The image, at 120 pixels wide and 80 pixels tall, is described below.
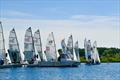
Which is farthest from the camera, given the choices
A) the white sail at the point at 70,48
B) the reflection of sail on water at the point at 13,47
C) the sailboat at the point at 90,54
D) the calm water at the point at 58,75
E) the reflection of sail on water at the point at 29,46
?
the sailboat at the point at 90,54

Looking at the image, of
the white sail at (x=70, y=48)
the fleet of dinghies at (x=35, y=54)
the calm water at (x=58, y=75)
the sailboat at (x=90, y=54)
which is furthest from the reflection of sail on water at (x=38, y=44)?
the sailboat at (x=90, y=54)

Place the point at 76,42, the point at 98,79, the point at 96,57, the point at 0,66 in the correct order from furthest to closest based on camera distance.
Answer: the point at 96,57 < the point at 76,42 < the point at 0,66 < the point at 98,79

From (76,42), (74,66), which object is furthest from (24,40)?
(76,42)

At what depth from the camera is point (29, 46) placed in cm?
10169

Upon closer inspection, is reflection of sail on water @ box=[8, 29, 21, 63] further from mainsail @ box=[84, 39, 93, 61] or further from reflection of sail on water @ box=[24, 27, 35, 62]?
mainsail @ box=[84, 39, 93, 61]

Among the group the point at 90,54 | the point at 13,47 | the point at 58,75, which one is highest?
the point at 13,47

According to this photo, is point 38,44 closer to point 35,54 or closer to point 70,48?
point 35,54

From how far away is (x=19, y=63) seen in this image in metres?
104

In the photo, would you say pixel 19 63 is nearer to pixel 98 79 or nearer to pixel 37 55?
pixel 37 55

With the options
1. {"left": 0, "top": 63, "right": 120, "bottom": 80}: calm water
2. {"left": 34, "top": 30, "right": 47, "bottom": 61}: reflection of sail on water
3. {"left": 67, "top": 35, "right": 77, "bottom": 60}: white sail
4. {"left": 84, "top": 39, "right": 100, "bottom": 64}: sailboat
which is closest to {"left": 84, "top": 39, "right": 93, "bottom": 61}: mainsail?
{"left": 84, "top": 39, "right": 100, "bottom": 64}: sailboat

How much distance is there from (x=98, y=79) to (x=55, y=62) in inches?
1675

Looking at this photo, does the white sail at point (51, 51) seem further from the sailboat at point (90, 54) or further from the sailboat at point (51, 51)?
the sailboat at point (90, 54)

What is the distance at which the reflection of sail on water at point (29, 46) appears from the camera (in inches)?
3994

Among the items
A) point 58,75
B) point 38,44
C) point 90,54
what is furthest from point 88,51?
point 58,75
